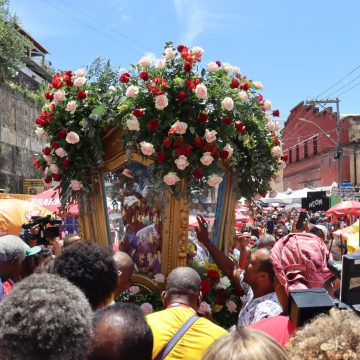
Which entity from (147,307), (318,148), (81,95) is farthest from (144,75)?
(318,148)

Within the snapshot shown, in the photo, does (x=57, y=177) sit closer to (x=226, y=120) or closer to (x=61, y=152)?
(x=61, y=152)

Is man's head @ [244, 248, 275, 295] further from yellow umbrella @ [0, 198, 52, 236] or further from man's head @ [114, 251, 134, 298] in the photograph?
yellow umbrella @ [0, 198, 52, 236]

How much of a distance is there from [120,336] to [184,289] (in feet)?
4.07

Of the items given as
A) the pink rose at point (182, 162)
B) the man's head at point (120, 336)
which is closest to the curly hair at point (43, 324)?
the man's head at point (120, 336)

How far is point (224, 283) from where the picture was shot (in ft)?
17.7

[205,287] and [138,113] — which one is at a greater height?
[138,113]

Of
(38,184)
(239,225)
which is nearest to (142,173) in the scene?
(239,225)

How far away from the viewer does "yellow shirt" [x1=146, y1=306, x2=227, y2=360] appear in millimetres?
2793

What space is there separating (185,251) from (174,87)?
1.74 metres

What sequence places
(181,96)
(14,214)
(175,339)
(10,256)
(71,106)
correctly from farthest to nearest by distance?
(14,214)
(71,106)
(181,96)
(10,256)
(175,339)

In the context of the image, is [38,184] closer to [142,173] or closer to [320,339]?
[142,173]

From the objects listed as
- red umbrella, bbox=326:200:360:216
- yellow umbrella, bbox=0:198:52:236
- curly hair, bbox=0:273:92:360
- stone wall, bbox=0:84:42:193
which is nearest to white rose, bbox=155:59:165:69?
curly hair, bbox=0:273:92:360

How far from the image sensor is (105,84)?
5.53 meters

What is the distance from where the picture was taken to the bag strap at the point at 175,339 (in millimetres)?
2795
